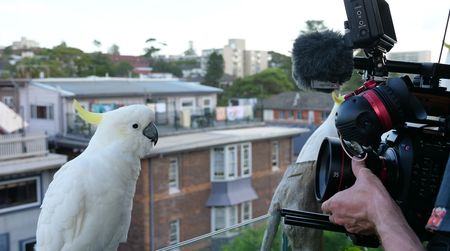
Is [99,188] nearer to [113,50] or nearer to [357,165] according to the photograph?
[357,165]

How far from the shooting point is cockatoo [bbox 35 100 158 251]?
1.14 meters

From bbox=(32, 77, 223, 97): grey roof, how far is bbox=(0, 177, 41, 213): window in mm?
1421

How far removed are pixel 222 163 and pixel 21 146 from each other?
2775mm

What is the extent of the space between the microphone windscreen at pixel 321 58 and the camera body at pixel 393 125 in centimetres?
25

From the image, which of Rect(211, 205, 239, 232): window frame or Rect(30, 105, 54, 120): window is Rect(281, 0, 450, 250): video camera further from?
Rect(30, 105, 54, 120): window

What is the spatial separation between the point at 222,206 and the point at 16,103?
3338 millimetres

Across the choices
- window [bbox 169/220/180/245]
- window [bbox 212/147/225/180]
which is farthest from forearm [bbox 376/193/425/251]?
window [bbox 212/147/225/180]

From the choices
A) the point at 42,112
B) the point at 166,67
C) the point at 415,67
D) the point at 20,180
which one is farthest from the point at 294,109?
the point at 415,67

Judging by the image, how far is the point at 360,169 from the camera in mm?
695

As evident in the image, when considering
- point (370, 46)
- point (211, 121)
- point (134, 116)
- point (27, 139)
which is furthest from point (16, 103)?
point (370, 46)

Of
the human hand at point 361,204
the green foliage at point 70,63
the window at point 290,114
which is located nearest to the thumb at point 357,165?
the human hand at point 361,204

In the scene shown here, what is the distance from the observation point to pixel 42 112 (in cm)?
733

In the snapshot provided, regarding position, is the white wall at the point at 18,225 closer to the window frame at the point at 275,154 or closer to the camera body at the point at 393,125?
the window frame at the point at 275,154

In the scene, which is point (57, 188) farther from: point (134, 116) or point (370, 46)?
point (370, 46)
